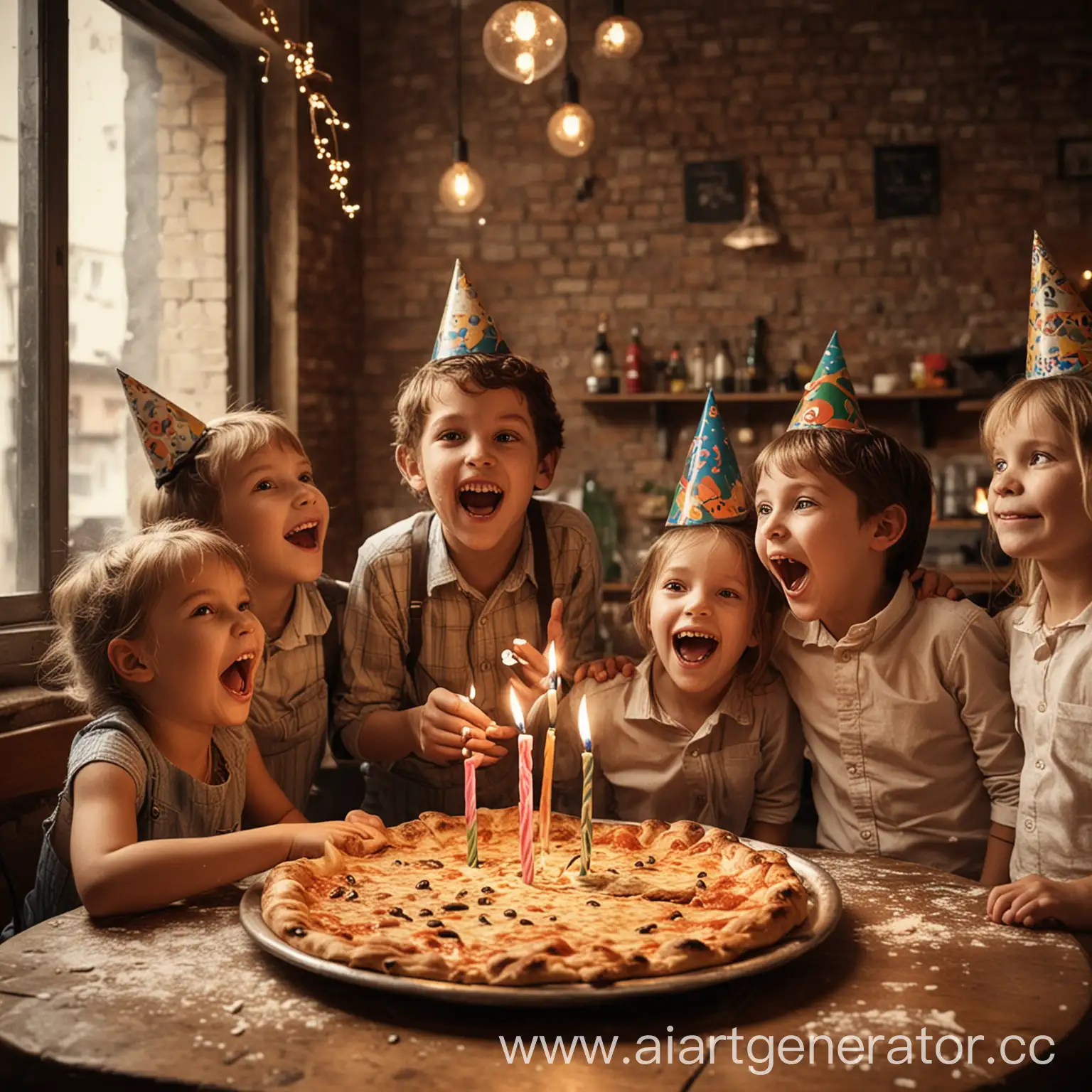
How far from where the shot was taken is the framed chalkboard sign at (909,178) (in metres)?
6.17

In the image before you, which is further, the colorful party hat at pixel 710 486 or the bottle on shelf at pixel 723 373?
the bottle on shelf at pixel 723 373

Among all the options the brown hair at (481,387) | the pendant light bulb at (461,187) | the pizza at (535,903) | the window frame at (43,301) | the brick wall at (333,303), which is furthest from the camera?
the brick wall at (333,303)

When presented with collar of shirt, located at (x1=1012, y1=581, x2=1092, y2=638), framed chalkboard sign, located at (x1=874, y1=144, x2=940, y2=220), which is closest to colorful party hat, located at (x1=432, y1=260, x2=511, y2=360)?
collar of shirt, located at (x1=1012, y1=581, x2=1092, y2=638)

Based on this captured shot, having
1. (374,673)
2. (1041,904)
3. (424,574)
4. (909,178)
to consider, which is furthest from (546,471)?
(909,178)

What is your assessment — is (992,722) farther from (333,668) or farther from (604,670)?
(333,668)

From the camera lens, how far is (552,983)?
127cm

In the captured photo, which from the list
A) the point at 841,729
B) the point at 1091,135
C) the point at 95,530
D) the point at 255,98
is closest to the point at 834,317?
the point at 1091,135

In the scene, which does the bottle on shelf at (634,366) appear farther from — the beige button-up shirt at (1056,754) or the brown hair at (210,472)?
the beige button-up shirt at (1056,754)

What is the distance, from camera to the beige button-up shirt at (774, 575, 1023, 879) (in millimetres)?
2180

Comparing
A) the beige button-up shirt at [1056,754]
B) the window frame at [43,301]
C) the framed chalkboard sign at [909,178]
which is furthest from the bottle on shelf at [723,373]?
the beige button-up shirt at [1056,754]

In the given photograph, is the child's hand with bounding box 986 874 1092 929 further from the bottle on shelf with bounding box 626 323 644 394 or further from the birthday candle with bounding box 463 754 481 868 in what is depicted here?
the bottle on shelf with bounding box 626 323 644 394

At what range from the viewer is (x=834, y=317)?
632 centimetres

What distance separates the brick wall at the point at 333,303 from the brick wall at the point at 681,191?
12cm

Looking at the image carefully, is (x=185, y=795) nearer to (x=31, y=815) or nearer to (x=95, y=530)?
(x=31, y=815)
